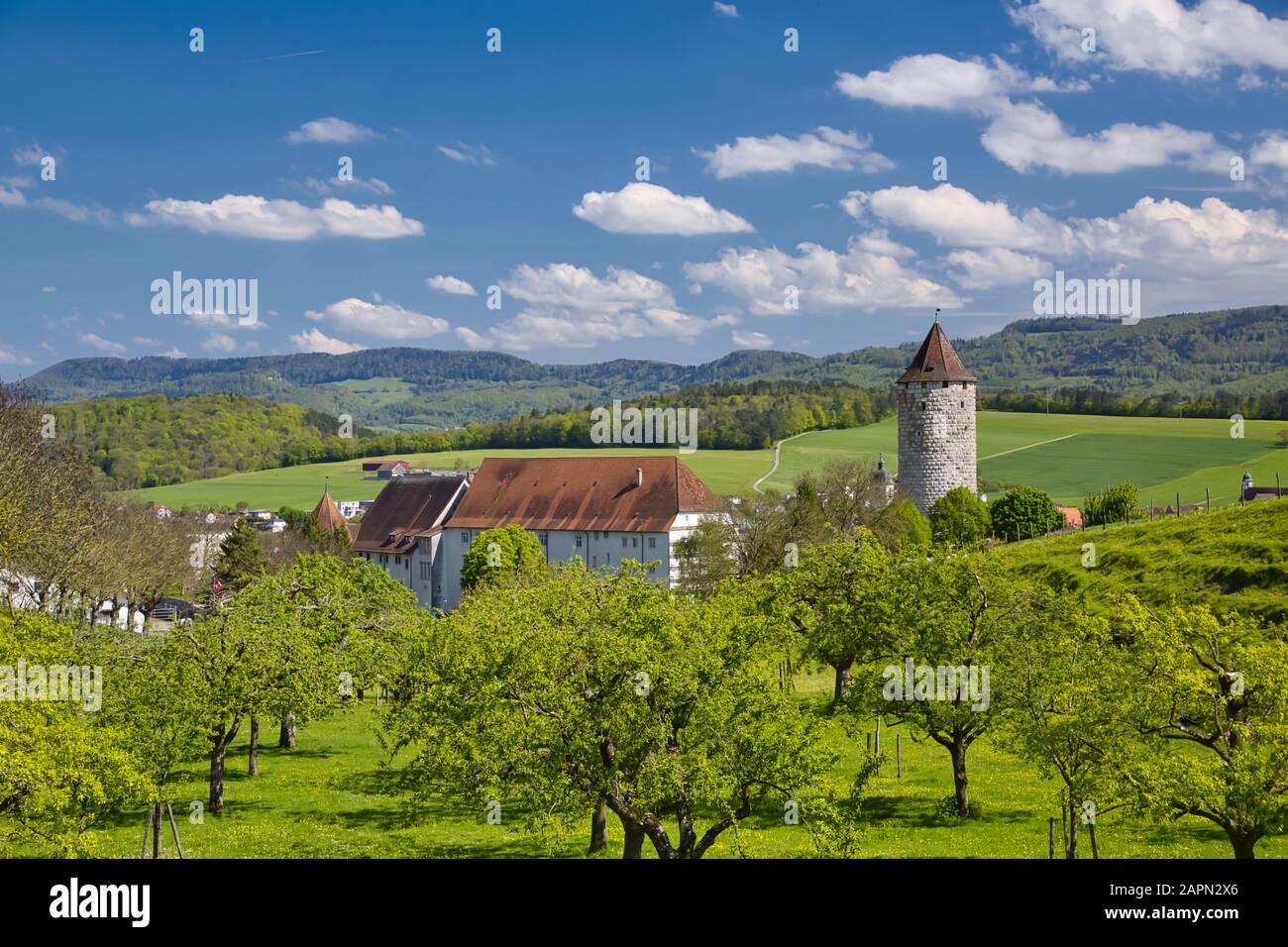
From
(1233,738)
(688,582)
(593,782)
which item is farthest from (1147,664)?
(688,582)

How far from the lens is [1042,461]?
13675 centimetres

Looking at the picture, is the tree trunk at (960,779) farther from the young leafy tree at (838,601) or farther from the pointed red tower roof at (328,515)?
the pointed red tower roof at (328,515)

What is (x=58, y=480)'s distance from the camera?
52.0 m

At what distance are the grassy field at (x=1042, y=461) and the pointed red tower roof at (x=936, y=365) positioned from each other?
55.3 ft

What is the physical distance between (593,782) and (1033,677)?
11.7 metres

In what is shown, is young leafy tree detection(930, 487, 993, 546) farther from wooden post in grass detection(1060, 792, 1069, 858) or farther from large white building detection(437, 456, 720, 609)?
wooden post in grass detection(1060, 792, 1069, 858)

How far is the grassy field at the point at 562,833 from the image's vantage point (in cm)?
2427

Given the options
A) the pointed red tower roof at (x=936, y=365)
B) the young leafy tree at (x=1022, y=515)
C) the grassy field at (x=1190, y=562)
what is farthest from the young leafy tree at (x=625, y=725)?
the pointed red tower roof at (x=936, y=365)

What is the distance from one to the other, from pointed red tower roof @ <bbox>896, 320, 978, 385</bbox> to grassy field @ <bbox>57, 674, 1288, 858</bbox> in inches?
2221
